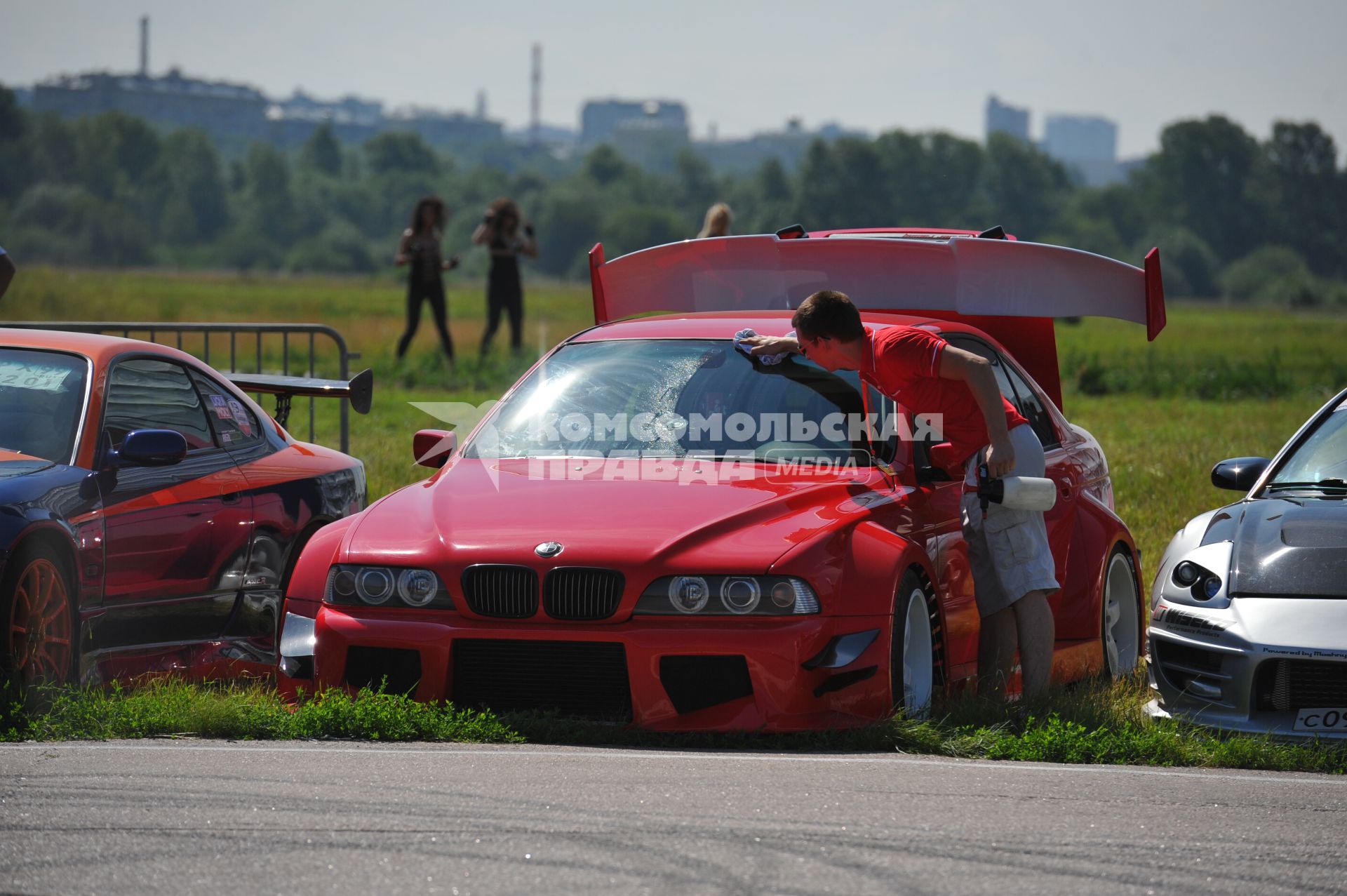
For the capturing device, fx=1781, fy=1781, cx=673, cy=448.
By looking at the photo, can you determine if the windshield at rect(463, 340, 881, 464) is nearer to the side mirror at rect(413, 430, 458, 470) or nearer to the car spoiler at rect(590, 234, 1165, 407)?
the side mirror at rect(413, 430, 458, 470)

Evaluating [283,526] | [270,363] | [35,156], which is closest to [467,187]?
[35,156]

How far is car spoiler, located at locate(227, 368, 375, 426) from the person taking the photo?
337 inches

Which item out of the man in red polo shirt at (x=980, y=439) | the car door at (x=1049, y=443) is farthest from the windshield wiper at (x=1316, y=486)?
the man in red polo shirt at (x=980, y=439)

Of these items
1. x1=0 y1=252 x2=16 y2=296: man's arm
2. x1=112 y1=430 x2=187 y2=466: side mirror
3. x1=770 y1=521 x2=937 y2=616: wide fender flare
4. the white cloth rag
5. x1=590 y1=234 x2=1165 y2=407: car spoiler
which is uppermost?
x1=590 y1=234 x2=1165 y2=407: car spoiler

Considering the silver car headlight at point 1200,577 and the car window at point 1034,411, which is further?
the car window at point 1034,411

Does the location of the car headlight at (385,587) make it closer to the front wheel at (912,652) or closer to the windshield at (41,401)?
the windshield at (41,401)

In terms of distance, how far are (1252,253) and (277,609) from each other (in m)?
136

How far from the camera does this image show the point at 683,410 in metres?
6.83

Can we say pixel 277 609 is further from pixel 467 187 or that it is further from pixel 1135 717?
pixel 467 187

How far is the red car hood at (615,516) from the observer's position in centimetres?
575

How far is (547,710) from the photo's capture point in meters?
5.83

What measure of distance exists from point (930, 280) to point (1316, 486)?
1.87 meters

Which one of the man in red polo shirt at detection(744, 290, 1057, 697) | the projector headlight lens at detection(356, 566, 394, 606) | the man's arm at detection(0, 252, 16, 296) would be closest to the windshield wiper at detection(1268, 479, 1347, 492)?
the man in red polo shirt at detection(744, 290, 1057, 697)

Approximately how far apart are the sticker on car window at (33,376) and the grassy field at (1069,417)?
132cm
